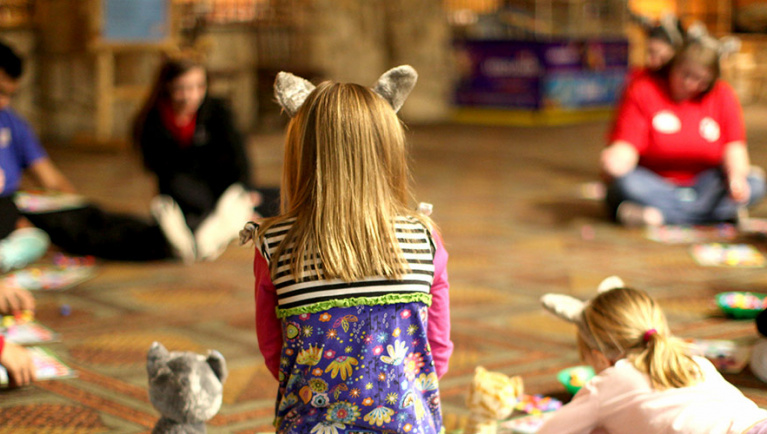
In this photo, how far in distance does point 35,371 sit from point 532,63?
9.05 m

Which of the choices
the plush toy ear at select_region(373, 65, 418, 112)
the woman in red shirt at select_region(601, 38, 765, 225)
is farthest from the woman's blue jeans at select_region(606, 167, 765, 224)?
the plush toy ear at select_region(373, 65, 418, 112)

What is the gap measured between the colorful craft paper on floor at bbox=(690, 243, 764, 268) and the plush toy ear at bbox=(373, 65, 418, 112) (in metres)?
2.80

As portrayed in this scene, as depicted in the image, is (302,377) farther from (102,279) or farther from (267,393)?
(102,279)

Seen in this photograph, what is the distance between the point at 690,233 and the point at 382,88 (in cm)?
352

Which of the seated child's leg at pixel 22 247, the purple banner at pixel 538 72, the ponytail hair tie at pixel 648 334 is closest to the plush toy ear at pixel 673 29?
the seated child's leg at pixel 22 247

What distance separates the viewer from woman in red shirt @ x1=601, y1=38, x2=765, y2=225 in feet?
16.1

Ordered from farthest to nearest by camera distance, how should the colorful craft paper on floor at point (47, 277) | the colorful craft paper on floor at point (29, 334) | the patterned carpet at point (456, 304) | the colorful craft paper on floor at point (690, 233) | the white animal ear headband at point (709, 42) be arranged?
1. the colorful craft paper on floor at point (690, 233)
2. the white animal ear headband at point (709, 42)
3. the colorful craft paper on floor at point (47, 277)
4. the colorful craft paper on floor at point (29, 334)
5. the patterned carpet at point (456, 304)

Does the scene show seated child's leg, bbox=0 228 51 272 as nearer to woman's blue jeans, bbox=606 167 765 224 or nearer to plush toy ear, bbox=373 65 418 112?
plush toy ear, bbox=373 65 418 112

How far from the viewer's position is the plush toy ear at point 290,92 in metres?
1.83

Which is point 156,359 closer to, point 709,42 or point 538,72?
point 709,42

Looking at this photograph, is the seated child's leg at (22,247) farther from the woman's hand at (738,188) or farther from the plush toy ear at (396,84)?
the woman's hand at (738,188)

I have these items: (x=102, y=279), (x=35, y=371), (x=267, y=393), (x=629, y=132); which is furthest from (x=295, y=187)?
(x=629, y=132)

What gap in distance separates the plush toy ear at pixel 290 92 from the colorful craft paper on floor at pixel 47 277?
2.36m

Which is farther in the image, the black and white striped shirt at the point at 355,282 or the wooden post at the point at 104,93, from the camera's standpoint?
the wooden post at the point at 104,93
